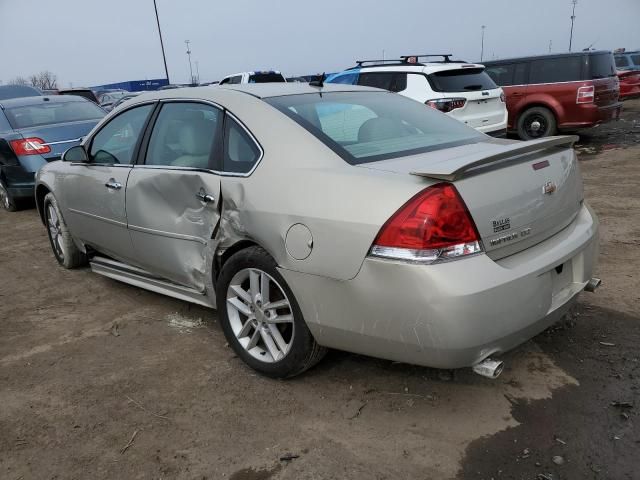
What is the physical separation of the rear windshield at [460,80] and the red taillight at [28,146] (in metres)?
5.55

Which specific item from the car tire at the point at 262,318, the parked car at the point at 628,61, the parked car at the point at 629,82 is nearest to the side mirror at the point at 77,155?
the car tire at the point at 262,318

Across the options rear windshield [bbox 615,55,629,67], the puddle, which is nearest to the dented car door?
the puddle

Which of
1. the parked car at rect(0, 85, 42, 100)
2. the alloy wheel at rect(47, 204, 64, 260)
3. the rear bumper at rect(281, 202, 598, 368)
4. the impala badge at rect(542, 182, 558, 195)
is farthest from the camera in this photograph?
the parked car at rect(0, 85, 42, 100)

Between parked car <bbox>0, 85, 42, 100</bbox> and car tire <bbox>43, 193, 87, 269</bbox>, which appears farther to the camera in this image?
parked car <bbox>0, 85, 42, 100</bbox>

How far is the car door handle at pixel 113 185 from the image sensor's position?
12.0 feet

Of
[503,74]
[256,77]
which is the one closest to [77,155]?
[503,74]

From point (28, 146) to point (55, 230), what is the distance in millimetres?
2633

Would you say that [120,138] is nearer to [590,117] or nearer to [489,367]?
[489,367]

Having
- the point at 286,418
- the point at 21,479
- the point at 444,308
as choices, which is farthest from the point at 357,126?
the point at 21,479

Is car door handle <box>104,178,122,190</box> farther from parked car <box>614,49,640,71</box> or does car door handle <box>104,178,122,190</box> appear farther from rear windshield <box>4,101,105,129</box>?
parked car <box>614,49,640,71</box>

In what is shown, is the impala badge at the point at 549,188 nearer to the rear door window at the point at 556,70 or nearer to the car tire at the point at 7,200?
the car tire at the point at 7,200

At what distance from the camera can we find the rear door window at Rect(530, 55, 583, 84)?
1024 cm

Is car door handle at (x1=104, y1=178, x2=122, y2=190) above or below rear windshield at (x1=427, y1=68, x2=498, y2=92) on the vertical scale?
below

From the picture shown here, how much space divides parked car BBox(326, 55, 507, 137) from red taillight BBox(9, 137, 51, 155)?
500cm
